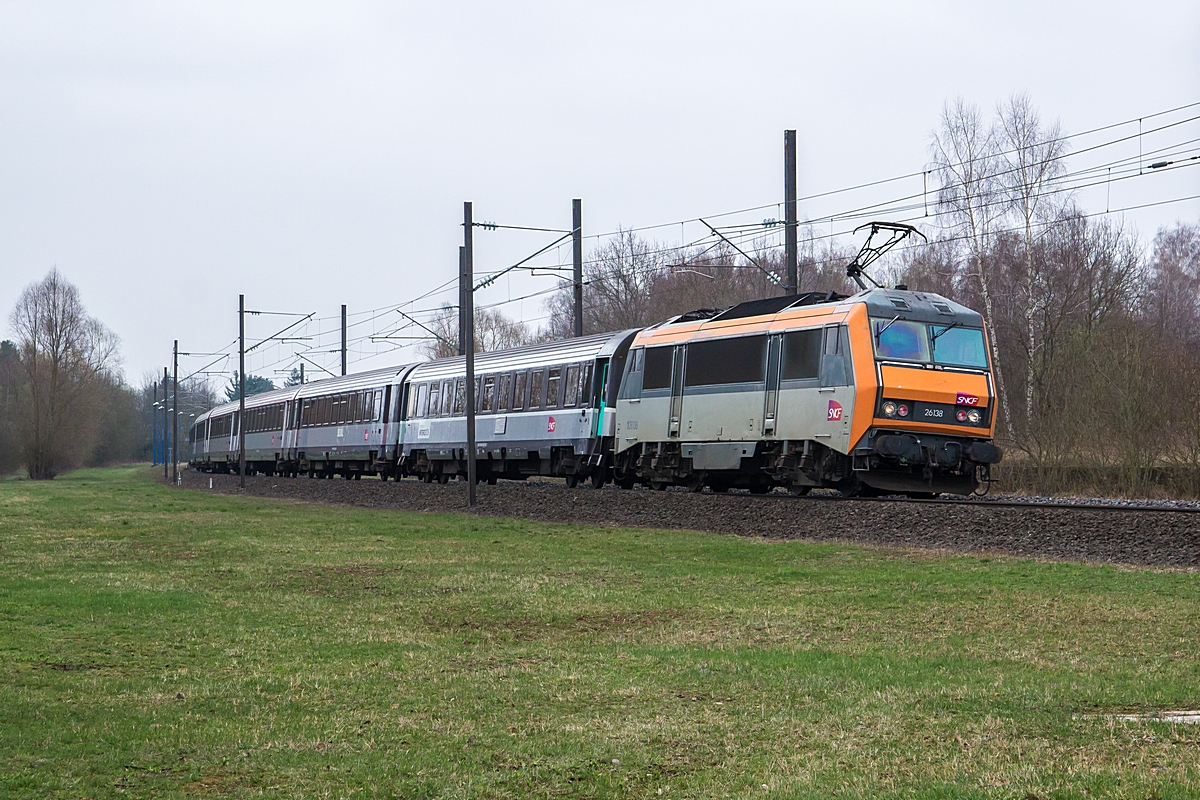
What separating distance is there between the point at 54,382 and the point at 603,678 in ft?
280

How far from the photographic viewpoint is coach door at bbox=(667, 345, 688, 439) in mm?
26109

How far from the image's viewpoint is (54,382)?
3396 inches

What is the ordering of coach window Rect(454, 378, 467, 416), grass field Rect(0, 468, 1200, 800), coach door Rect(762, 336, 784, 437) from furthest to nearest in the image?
coach window Rect(454, 378, 467, 416)
coach door Rect(762, 336, 784, 437)
grass field Rect(0, 468, 1200, 800)

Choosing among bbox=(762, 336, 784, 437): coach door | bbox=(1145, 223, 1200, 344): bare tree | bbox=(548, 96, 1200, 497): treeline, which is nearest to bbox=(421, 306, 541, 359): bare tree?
bbox=(548, 96, 1200, 497): treeline

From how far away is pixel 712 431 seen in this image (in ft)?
82.6

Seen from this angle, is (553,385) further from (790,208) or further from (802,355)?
(802,355)

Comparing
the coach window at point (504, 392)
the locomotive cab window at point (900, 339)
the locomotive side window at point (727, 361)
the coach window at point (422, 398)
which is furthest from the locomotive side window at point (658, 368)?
the coach window at point (422, 398)

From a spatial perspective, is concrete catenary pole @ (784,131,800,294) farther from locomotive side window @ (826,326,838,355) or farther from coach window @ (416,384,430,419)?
coach window @ (416,384,430,419)

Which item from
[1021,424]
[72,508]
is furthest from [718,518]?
[72,508]

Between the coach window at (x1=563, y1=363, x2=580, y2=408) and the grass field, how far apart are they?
14229 millimetres

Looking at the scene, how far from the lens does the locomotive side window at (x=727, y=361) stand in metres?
23.9

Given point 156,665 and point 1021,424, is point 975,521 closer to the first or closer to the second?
point 156,665

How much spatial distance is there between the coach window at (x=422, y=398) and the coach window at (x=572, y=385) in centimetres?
1017

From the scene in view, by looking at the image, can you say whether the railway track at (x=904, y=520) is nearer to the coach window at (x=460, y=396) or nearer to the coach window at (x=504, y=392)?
the coach window at (x=504, y=392)
